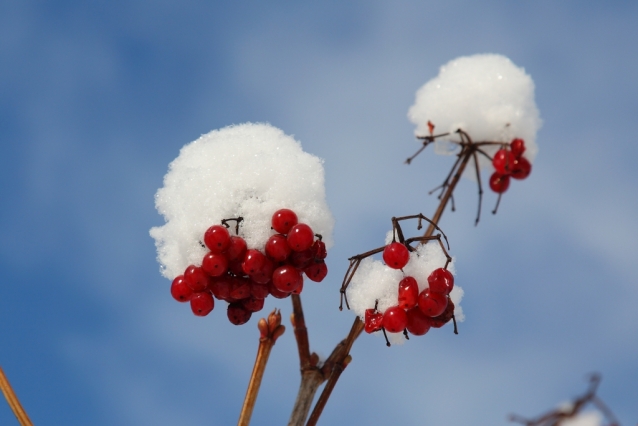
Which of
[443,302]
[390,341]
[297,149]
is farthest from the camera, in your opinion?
[297,149]

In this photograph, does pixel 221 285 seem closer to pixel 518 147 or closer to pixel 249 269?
pixel 249 269

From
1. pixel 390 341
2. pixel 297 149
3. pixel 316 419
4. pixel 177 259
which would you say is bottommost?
pixel 316 419

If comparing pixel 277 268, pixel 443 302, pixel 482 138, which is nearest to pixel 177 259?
pixel 277 268

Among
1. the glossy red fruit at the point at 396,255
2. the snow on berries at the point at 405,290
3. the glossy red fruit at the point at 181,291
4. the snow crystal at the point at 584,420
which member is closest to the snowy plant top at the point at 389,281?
the snow on berries at the point at 405,290

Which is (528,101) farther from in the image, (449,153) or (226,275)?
(226,275)

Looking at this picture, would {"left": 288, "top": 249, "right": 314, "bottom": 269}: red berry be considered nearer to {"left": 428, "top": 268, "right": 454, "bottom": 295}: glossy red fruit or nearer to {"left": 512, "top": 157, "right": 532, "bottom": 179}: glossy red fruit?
{"left": 428, "top": 268, "right": 454, "bottom": 295}: glossy red fruit

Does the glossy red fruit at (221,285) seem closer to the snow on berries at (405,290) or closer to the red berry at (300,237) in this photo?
the red berry at (300,237)

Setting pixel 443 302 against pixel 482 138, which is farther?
pixel 482 138
